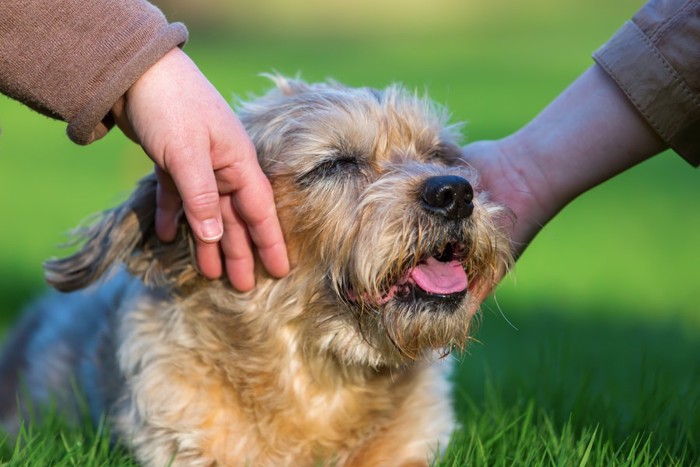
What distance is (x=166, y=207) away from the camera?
148 inches

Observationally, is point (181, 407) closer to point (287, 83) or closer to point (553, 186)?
point (287, 83)

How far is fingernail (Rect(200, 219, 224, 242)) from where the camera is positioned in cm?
327

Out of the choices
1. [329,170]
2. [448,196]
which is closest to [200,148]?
[329,170]

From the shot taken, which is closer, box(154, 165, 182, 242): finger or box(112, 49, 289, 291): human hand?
box(112, 49, 289, 291): human hand

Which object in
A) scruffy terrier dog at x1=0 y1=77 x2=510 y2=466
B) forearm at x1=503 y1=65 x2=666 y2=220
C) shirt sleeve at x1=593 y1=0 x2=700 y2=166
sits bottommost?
scruffy terrier dog at x1=0 y1=77 x2=510 y2=466

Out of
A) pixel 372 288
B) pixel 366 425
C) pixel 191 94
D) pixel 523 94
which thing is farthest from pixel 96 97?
pixel 523 94

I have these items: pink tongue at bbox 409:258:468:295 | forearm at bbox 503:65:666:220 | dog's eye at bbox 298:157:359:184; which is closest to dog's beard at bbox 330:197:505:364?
pink tongue at bbox 409:258:468:295

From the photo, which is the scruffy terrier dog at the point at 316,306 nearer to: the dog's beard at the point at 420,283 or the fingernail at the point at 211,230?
the dog's beard at the point at 420,283

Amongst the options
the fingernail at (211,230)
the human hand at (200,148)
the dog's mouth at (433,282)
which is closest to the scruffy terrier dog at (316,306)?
the dog's mouth at (433,282)

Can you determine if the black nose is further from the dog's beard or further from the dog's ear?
the dog's ear

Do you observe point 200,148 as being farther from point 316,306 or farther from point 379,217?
point 316,306

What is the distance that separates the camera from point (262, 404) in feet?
12.4

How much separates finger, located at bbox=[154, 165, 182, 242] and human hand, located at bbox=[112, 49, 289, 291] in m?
0.03

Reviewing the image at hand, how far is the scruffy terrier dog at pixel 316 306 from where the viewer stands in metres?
3.48
